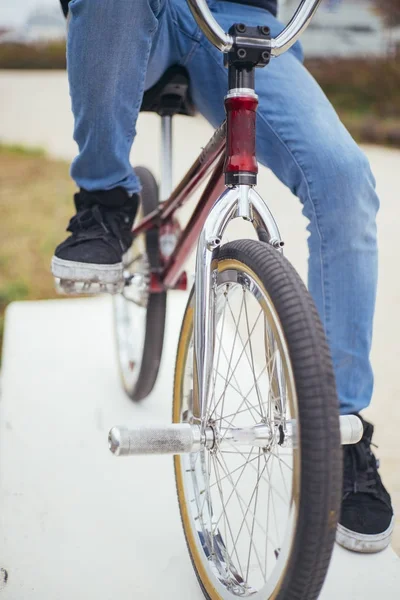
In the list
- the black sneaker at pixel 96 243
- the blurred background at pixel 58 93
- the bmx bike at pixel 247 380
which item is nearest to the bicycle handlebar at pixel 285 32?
the bmx bike at pixel 247 380

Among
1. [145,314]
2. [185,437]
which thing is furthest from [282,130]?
[145,314]

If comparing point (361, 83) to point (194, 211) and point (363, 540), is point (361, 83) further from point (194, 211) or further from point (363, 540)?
point (363, 540)

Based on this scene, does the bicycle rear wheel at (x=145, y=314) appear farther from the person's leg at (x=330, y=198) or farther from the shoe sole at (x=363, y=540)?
the shoe sole at (x=363, y=540)

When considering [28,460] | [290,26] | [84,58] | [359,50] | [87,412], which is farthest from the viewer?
[359,50]

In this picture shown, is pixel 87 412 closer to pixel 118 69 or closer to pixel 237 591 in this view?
pixel 237 591

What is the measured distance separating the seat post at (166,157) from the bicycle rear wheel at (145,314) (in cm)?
10

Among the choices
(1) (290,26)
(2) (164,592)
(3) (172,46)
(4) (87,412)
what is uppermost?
(3) (172,46)

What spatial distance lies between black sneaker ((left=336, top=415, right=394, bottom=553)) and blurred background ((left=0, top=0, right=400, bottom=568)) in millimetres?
544

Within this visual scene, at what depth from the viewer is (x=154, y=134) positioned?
5.89 metres

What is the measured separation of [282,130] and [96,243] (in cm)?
34

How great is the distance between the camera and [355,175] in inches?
36.9

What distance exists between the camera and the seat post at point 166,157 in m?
1.25

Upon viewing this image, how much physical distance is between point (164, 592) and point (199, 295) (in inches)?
17.0

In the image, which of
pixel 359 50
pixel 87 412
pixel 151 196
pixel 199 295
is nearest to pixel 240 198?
pixel 199 295
